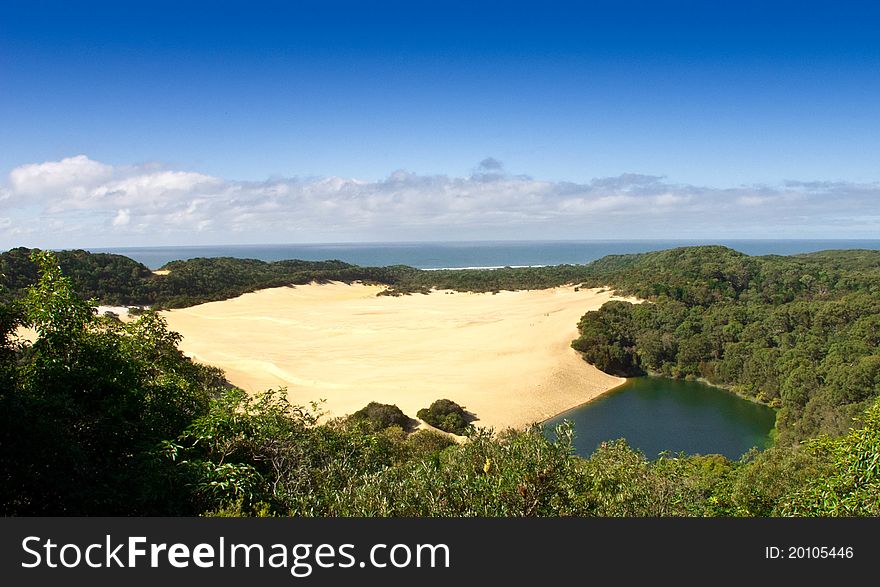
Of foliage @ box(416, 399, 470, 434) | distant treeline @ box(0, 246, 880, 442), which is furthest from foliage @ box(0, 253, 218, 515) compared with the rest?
foliage @ box(416, 399, 470, 434)

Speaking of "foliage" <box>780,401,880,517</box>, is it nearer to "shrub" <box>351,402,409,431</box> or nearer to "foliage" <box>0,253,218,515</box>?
"foliage" <box>0,253,218,515</box>

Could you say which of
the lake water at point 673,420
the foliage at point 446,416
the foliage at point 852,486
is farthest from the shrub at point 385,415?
the foliage at point 852,486

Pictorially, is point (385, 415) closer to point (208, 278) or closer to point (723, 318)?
point (723, 318)

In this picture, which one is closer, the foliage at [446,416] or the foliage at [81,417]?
the foliage at [81,417]

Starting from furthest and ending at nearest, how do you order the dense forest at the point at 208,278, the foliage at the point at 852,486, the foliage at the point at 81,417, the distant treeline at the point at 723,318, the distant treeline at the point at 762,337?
the dense forest at the point at 208,278 → the distant treeline at the point at 723,318 → the distant treeline at the point at 762,337 → the foliage at the point at 852,486 → the foliage at the point at 81,417

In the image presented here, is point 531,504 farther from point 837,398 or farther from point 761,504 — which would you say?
point 837,398

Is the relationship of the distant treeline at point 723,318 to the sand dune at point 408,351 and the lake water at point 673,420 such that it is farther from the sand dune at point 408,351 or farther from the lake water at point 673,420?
the sand dune at point 408,351

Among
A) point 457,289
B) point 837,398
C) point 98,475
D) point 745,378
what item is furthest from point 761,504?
point 457,289
